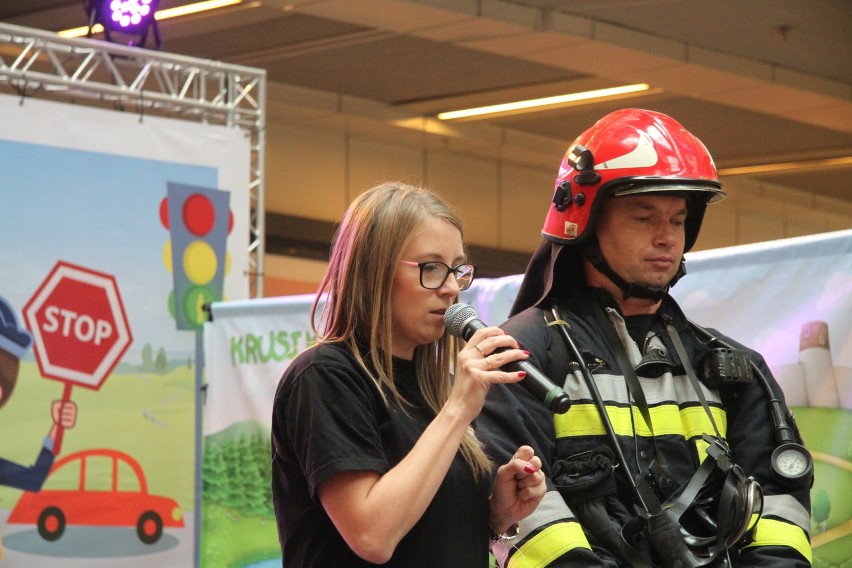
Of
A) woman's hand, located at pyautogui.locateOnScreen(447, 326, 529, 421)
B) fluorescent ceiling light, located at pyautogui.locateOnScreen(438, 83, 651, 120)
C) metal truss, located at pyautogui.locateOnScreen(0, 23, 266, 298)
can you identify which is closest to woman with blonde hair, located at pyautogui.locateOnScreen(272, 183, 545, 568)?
woman's hand, located at pyautogui.locateOnScreen(447, 326, 529, 421)

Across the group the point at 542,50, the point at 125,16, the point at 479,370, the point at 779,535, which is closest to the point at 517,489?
the point at 479,370

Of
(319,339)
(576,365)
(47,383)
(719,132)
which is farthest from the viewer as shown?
(719,132)

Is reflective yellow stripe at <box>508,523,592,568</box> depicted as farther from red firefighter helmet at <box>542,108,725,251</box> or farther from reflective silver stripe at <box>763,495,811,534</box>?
red firefighter helmet at <box>542,108,725,251</box>

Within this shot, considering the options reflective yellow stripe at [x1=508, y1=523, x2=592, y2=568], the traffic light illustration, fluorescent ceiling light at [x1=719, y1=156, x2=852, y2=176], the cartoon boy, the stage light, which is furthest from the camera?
fluorescent ceiling light at [x1=719, y1=156, x2=852, y2=176]

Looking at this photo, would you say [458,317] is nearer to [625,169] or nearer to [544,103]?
[625,169]

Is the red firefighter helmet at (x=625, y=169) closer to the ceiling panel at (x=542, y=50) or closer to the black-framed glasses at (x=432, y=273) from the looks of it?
the black-framed glasses at (x=432, y=273)

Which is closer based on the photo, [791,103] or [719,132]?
[791,103]

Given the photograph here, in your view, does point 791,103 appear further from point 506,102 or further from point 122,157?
point 122,157

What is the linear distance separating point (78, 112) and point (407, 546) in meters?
4.15

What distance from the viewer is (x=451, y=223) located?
7.00ft

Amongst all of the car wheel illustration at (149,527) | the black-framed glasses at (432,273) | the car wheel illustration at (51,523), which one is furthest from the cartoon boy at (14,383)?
the black-framed glasses at (432,273)

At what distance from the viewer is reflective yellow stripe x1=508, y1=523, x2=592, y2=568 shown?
7.43 feet

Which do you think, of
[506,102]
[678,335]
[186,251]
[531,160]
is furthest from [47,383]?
[531,160]

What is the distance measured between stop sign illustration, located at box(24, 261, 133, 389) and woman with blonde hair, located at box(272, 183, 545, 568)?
364 cm
